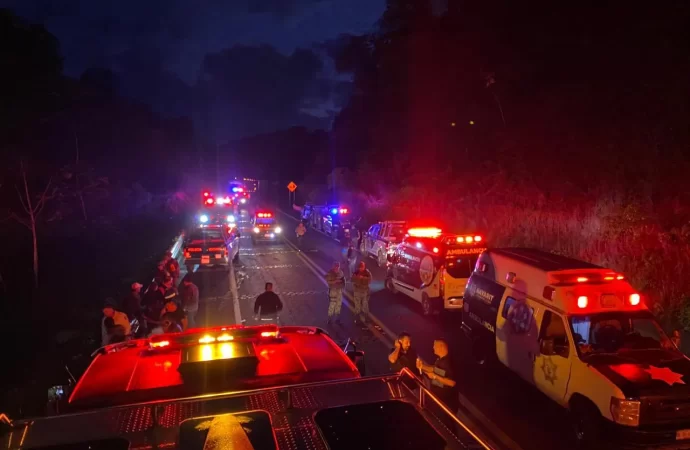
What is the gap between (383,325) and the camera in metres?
13.8

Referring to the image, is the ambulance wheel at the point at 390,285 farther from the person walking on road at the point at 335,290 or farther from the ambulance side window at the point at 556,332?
the ambulance side window at the point at 556,332

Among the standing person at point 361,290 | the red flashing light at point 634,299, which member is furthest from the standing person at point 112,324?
the red flashing light at point 634,299

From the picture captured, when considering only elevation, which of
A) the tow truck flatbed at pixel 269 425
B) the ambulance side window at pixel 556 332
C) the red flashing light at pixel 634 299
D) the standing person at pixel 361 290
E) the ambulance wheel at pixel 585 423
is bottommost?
the ambulance wheel at pixel 585 423

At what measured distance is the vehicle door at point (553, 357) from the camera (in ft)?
24.7

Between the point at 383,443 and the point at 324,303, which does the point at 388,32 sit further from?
the point at 383,443

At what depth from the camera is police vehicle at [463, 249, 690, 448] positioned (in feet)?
21.5

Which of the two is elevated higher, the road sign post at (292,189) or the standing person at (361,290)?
the road sign post at (292,189)

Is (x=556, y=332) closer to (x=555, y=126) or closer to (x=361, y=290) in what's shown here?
(x=361, y=290)

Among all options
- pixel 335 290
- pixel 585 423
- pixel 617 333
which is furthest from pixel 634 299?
pixel 335 290

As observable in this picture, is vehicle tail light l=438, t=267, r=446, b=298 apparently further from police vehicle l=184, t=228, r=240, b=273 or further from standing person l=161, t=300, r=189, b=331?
police vehicle l=184, t=228, r=240, b=273

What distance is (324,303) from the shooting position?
16500 mm

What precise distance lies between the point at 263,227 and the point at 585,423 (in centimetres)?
2531

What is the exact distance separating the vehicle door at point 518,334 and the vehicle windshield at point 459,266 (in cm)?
430

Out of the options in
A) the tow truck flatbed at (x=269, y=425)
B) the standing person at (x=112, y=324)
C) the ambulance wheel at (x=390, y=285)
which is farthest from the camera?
the ambulance wheel at (x=390, y=285)
